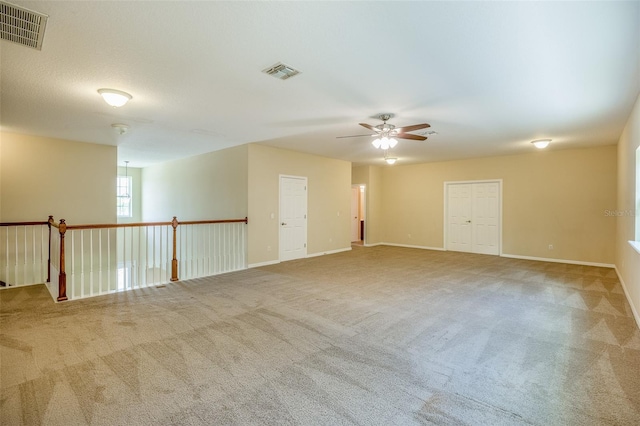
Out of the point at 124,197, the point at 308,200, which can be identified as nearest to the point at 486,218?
the point at 308,200

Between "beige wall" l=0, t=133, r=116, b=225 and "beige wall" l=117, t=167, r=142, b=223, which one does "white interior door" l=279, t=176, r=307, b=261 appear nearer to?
"beige wall" l=0, t=133, r=116, b=225

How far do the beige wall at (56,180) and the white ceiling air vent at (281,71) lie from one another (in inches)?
226

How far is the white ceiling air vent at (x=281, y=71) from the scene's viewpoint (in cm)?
298

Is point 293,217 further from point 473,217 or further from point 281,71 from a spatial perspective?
point 473,217

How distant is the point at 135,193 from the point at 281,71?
404 inches

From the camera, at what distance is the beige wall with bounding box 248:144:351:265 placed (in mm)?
6930

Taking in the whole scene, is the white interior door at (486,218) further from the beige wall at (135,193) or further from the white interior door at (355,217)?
the beige wall at (135,193)

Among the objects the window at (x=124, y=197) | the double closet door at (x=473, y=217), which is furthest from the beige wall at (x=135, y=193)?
the double closet door at (x=473, y=217)

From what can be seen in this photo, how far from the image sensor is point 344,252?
29.6 ft

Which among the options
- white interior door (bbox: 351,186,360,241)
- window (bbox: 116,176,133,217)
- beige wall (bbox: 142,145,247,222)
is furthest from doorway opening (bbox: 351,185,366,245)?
window (bbox: 116,176,133,217)

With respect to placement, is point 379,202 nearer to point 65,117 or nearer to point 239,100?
point 239,100

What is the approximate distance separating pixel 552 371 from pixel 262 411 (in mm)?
2354

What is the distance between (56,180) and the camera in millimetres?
6262

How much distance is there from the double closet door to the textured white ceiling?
10.7 ft
